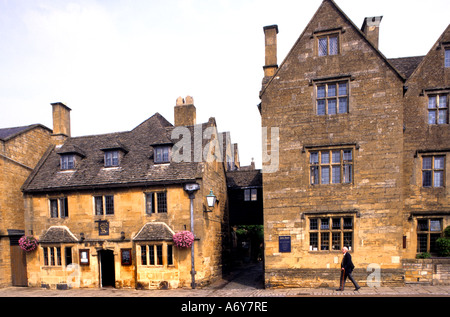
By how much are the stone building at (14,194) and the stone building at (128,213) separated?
1182mm

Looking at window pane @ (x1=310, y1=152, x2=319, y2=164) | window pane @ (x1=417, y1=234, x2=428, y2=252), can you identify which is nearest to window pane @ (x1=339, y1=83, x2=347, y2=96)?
window pane @ (x1=310, y1=152, x2=319, y2=164)

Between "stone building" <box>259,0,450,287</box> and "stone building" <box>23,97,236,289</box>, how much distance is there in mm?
4627

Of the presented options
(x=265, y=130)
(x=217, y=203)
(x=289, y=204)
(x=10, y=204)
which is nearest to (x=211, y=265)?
(x=217, y=203)

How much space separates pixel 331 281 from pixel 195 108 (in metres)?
14.0

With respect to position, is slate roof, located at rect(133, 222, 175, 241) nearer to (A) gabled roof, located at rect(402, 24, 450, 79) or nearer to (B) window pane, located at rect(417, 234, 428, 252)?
(B) window pane, located at rect(417, 234, 428, 252)

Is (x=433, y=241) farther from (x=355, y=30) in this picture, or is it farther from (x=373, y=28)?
(x=373, y=28)

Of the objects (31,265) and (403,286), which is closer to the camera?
(403,286)

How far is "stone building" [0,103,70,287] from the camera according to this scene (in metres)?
19.7

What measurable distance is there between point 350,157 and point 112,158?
1451 cm

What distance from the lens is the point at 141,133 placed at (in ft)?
73.0

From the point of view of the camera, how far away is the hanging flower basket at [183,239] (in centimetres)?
1670
